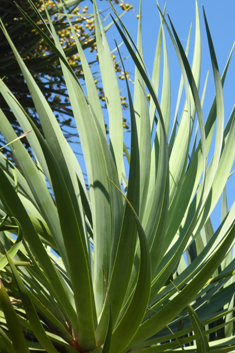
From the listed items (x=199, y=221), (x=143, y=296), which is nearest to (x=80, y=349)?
(x=143, y=296)

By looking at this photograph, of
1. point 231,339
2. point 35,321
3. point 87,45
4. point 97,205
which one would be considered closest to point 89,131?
point 97,205

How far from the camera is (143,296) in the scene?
2.06 feet

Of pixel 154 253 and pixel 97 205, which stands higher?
pixel 97 205

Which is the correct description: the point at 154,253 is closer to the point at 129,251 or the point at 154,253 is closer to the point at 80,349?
the point at 129,251

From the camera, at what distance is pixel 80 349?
0.73m

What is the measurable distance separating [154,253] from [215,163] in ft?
0.84

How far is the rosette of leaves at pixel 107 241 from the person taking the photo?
626 mm

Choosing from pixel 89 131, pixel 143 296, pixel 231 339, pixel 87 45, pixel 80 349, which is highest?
pixel 87 45

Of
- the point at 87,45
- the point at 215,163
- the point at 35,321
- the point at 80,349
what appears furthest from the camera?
the point at 87,45

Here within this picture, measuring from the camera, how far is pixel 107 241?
2.53 ft

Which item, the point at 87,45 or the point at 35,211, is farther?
the point at 87,45

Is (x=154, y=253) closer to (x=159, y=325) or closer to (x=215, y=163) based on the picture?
(x=159, y=325)

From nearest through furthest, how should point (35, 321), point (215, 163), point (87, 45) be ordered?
point (35, 321)
point (215, 163)
point (87, 45)

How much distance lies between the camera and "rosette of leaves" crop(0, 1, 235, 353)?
63 cm
